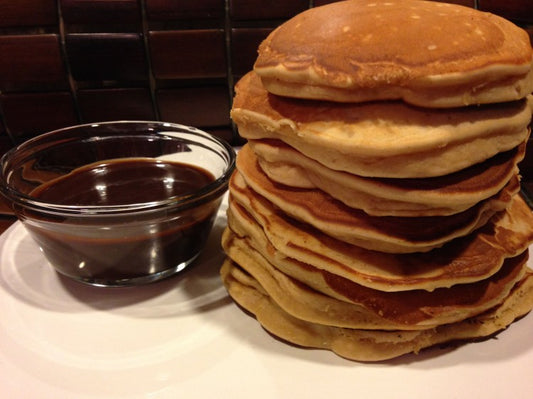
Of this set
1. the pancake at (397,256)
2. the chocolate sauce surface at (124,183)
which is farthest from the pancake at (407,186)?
the chocolate sauce surface at (124,183)

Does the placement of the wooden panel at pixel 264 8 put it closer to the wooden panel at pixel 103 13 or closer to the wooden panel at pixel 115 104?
the wooden panel at pixel 103 13

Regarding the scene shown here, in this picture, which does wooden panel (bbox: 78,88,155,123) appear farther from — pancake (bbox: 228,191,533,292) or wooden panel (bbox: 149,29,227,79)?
pancake (bbox: 228,191,533,292)

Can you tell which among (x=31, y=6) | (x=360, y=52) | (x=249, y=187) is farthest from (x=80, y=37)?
(x=360, y=52)

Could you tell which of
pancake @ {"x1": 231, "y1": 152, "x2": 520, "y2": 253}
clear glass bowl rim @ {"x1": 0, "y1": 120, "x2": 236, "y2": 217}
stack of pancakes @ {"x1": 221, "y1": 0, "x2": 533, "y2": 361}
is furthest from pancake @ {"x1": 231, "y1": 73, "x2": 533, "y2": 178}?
clear glass bowl rim @ {"x1": 0, "y1": 120, "x2": 236, "y2": 217}

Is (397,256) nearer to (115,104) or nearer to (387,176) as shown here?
(387,176)

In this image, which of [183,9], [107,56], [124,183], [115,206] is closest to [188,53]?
[183,9]

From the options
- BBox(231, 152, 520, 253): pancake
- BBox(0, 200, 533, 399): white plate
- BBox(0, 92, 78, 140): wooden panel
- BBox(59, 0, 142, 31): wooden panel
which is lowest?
BBox(0, 92, 78, 140): wooden panel
